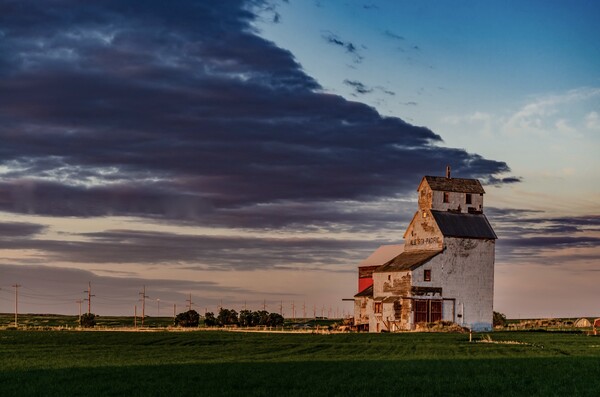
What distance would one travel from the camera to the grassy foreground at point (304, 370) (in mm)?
31055

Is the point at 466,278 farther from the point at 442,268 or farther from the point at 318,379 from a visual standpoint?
the point at 318,379

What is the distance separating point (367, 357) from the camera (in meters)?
49.2

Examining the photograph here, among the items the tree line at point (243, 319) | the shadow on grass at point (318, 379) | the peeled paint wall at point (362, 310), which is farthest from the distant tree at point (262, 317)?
the shadow on grass at point (318, 379)

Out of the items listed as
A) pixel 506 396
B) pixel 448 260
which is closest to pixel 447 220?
pixel 448 260

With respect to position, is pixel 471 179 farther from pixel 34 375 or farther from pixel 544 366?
pixel 34 375

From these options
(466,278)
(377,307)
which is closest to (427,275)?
(466,278)

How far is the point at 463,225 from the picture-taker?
93750 mm

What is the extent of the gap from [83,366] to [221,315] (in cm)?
9032

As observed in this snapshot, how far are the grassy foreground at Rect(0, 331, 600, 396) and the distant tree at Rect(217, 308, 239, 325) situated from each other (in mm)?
68399

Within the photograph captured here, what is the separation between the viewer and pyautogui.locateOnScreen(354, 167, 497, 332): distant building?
90.3m

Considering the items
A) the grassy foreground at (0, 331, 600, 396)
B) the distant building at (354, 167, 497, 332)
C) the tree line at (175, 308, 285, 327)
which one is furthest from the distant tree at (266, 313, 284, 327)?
the grassy foreground at (0, 331, 600, 396)

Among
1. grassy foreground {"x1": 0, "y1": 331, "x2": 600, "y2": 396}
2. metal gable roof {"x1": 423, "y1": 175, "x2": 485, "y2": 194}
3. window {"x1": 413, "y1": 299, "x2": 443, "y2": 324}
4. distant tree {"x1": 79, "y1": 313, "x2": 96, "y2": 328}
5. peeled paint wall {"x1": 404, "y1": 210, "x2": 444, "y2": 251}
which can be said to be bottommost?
distant tree {"x1": 79, "y1": 313, "x2": 96, "y2": 328}

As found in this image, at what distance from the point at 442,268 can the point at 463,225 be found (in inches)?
232

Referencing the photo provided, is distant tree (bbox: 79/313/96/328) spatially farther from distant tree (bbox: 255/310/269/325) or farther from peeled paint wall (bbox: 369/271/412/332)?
peeled paint wall (bbox: 369/271/412/332)
